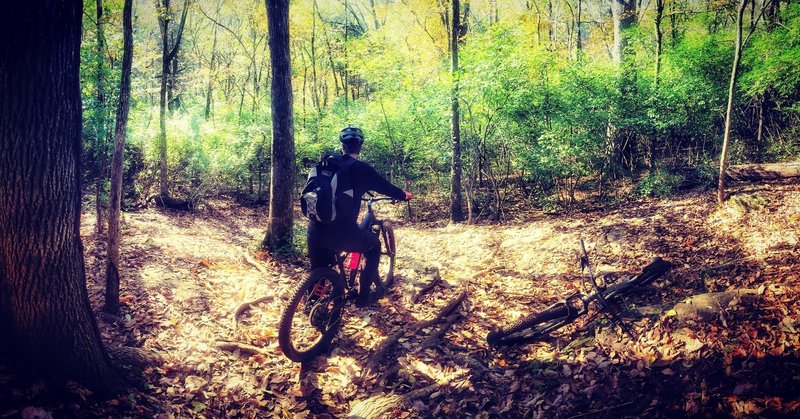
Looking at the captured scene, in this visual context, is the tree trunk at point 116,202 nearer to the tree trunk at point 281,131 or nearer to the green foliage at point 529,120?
the tree trunk at point 281,131

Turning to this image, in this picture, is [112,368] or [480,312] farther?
[480,312]

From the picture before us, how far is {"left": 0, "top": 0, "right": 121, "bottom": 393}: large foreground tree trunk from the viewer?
8.69ft

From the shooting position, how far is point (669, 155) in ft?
36.8

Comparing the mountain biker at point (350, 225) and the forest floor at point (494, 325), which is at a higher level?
the mountain biker at point (350, 225)

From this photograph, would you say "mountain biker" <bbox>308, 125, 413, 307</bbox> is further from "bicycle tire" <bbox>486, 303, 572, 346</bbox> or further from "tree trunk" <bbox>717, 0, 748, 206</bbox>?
"tree trunk" <bbox>717, 0, 748, 206</bbox>

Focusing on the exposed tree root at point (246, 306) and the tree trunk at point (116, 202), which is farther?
the exposed tree root at point (246, 306)

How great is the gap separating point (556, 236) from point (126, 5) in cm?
809

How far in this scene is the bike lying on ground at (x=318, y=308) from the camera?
4.16 metres

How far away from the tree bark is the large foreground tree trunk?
8290 millimetres

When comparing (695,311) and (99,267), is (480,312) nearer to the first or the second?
(695,311)

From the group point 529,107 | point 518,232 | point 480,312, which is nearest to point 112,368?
point 480,312

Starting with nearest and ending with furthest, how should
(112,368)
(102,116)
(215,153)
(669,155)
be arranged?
(112,368) → (102,116) → (669,155) → (215,153)

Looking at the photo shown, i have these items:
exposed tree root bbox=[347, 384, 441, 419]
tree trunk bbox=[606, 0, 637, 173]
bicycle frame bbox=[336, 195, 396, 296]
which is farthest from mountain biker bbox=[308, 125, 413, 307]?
tree trunk bbox=[606, 0, 637, 173]

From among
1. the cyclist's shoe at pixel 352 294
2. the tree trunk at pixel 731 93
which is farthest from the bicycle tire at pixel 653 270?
the tree trunk at pixel 731 93
